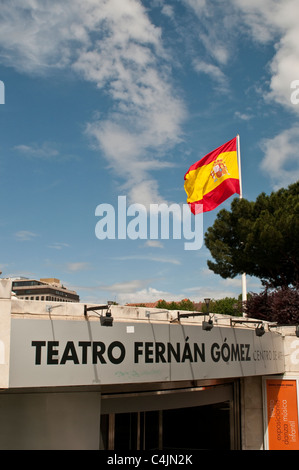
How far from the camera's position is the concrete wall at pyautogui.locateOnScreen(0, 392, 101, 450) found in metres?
9.28

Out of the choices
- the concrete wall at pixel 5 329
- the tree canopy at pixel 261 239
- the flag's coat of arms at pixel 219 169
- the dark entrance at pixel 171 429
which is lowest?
the dark entrance at pixel 171 429

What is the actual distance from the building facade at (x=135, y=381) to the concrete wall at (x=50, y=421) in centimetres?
2

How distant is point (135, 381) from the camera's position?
10.0 meters

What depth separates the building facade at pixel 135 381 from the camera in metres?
8.80

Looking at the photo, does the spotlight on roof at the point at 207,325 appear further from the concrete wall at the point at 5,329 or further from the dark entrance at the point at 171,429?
the concrete wall at the point at 5,329

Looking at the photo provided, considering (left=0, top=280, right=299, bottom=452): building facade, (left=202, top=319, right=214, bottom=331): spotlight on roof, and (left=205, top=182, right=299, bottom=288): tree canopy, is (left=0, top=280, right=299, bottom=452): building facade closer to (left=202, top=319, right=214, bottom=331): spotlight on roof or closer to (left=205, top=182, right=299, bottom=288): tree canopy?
(left=202, top=319, right=214, bottom=331): spotlight on roof

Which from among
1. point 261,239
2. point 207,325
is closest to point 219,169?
point 261,239

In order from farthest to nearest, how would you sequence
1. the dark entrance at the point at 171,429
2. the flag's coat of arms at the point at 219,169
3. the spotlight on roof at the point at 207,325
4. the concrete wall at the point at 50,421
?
1. the flag's coat of arms at the point at 219,169
2. the dark entrance at the point at 171,429
3. the spotlight on roof at the point at 207,325
4. the concrete wall at the point at 50,421

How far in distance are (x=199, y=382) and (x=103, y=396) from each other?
147 inches

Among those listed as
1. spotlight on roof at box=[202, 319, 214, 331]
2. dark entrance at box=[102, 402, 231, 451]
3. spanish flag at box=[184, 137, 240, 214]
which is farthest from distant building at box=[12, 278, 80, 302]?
spotlight on roof at box=[202, 319, 214, 331]

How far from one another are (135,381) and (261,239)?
18.2m

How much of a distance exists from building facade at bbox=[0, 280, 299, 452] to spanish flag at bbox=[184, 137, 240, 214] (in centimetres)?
979

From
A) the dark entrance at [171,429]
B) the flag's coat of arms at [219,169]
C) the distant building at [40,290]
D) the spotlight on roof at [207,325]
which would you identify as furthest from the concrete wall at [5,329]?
the distant building at [40,290]

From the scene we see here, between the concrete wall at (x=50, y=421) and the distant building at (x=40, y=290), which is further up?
the distant building at (x=40, y=290)
